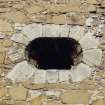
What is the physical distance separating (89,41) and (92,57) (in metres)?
0.23

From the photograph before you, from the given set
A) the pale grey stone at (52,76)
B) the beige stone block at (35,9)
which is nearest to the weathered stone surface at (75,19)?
the beige stone block at (35,9)

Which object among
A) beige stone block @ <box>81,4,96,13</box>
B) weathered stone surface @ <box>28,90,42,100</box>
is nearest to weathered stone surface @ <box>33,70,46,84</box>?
weathered stone surface @ <box>28,90,42,100</box>

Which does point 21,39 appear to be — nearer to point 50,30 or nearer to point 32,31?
point 32,31

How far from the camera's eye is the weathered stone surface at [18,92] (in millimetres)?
7750

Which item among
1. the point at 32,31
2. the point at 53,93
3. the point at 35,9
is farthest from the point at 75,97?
the point at 35,9

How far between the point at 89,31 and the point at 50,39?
0.57 m

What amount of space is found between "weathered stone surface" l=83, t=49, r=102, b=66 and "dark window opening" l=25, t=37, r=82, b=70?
→ 0.09 m

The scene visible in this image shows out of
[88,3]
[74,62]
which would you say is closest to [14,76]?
[74,62]

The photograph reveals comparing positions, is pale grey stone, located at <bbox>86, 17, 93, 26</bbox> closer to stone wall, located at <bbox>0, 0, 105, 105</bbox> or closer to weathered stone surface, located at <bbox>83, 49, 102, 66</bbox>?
stone wall, located at <bbox>0, 0, 105, 105</bbox>

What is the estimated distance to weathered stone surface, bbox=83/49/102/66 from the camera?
7826 millimetres

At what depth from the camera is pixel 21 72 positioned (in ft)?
25.6

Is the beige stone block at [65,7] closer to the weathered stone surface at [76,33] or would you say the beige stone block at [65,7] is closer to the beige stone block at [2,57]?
the weathered stone surface at [76,33]

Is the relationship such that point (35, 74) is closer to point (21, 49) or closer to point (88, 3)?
→ point (21, 49)

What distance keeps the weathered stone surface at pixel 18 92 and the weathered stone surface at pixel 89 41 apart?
1045mm
